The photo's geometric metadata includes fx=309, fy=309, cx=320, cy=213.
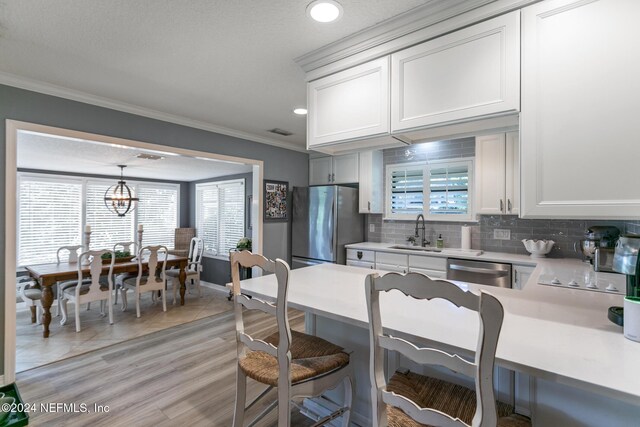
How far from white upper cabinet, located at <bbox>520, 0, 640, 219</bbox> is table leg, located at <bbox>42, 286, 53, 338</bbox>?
15.3 feet

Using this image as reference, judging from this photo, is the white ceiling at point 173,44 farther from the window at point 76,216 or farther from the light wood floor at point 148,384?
the window at point 76,216

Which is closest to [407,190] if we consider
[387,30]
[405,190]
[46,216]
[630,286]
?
[405,190]

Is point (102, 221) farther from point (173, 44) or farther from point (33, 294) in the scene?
point (173, 44)

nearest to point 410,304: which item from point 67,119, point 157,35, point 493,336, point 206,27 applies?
point 493,336

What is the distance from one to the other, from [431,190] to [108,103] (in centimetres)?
363

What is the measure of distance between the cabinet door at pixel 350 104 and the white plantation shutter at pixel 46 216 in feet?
19.1

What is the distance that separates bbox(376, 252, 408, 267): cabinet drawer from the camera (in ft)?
11.6

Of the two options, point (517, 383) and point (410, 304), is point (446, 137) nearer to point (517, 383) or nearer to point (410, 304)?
point (410, 304)

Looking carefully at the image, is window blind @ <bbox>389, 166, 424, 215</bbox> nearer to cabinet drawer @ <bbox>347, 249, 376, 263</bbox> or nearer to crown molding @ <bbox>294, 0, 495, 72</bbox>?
cabinet drawer @ <bbox>347, 249, 376, 263</bbox>

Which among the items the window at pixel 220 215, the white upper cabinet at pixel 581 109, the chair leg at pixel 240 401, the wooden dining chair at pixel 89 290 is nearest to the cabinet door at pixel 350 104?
the white upper cabinet at pixel 581 109

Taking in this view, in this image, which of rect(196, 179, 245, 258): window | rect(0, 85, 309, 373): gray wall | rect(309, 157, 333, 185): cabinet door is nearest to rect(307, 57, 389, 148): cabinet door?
rect(0, 85, 309, 373): gray wall

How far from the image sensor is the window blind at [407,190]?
404 centimetres

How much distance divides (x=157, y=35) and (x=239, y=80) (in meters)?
0.70

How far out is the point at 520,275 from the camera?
288 centimetres
